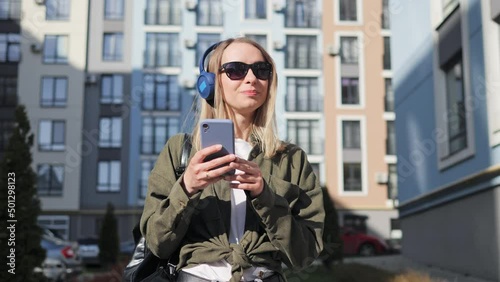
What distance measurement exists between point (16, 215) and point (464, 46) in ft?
26.5

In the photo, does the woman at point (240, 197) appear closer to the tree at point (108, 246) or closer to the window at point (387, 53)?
the tree at point (108, 246)

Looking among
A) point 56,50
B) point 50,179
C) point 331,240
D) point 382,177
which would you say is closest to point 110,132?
point 50,179

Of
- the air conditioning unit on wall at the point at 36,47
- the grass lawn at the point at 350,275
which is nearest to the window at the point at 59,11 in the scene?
the air conditioning unit on wall at the point at 36,47

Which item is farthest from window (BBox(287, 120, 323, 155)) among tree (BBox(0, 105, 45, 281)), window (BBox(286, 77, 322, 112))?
tree (BBox(0, 105, 45, 281))

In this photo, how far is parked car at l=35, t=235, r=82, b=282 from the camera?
43.1 feet

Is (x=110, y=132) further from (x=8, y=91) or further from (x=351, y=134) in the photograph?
(x=351, y=134)

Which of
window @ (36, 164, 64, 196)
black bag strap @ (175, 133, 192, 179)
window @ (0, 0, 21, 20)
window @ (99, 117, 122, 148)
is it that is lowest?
black bag strap @ (175, 133, 192, 179)

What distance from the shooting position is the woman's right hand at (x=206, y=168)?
1.67 metres

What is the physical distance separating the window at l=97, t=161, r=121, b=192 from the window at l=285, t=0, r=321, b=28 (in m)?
13.1

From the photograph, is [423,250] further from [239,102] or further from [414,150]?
[239,102]

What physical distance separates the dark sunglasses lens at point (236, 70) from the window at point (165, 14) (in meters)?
35.9

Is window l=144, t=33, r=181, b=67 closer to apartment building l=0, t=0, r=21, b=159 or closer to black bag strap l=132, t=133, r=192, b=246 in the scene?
apartment building l=0, t=0, r=21, b=159

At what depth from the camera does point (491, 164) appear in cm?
1013

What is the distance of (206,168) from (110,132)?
119 ft
